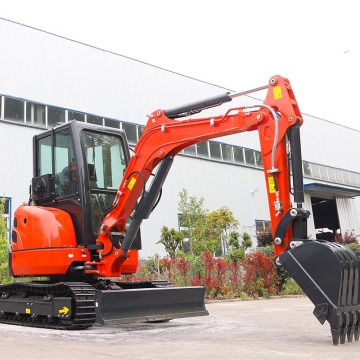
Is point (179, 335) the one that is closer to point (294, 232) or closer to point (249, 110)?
point (294, 232)

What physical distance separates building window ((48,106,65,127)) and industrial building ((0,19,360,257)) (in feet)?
0.14

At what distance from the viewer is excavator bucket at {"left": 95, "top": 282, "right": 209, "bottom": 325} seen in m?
6.75

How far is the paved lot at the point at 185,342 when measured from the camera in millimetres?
4961

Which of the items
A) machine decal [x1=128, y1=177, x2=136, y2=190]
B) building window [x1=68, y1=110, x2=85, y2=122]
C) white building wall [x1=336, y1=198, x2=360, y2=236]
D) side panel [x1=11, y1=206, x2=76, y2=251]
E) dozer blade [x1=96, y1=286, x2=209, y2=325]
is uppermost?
building window [x1=68, y1=110, x2=85, y2=122]

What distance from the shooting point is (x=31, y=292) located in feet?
26.4

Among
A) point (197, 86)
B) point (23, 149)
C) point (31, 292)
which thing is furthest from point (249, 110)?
point (197, 86)

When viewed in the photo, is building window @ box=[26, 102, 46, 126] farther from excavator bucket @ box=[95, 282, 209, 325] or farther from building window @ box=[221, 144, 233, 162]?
excavator bucket @ box=[95, 282, 209, 325]

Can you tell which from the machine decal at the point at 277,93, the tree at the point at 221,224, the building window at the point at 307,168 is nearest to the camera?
the machine decal at the point at 277,93

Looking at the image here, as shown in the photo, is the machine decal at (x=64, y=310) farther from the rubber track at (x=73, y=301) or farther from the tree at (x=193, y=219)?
the tree at (x=193, y=219)

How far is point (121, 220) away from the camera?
734cm

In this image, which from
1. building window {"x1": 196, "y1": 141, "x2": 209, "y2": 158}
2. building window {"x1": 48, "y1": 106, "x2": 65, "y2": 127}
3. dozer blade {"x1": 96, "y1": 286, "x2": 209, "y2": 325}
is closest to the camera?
dozer blade {"x1": 96, "y1": 286, "x2": 209, "y2": 325}

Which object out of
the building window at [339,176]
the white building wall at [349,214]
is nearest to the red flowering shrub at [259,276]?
the white building wall at [349,214]

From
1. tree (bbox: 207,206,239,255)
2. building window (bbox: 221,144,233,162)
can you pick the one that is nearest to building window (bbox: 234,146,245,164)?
building window (bbox: 221,144,233,162)

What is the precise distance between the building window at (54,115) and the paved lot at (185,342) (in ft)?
46.2
